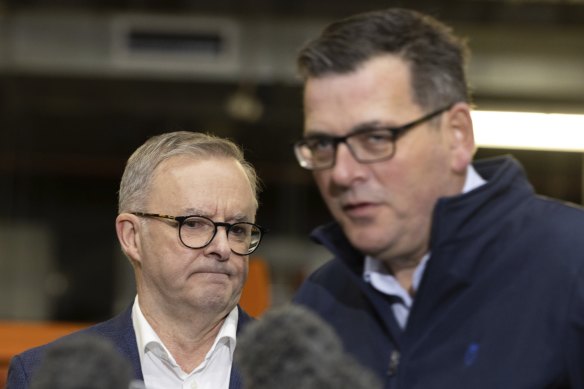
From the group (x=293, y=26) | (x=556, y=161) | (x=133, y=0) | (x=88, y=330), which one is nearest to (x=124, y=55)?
(x=133, y=0)

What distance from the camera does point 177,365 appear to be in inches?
74.2

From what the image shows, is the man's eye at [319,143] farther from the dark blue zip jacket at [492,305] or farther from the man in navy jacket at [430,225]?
the dark blue zip jacket at [492,305]

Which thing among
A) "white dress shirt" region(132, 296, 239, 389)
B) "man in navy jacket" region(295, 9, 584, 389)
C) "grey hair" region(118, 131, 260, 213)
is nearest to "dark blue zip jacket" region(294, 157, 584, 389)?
"man in navy jacket" region(295, 9, 584, 389)

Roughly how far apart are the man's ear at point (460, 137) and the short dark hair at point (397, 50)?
23 mm

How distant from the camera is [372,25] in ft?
5.32

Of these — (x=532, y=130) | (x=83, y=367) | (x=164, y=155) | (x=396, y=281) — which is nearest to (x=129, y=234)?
(x=164, y=155)

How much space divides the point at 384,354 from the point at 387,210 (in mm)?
247

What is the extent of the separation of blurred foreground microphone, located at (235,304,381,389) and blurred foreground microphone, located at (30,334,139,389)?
0.10m

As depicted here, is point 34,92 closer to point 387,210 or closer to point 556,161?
point 556,161

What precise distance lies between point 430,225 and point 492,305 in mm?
163

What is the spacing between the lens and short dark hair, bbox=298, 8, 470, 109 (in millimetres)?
1569

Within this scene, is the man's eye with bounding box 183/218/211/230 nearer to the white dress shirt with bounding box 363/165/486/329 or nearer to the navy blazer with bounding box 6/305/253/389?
the navy blazer with bounding box 6/305/253/389

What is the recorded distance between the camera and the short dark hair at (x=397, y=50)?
61.8 inches

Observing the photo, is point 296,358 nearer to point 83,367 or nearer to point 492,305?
point 83,367
